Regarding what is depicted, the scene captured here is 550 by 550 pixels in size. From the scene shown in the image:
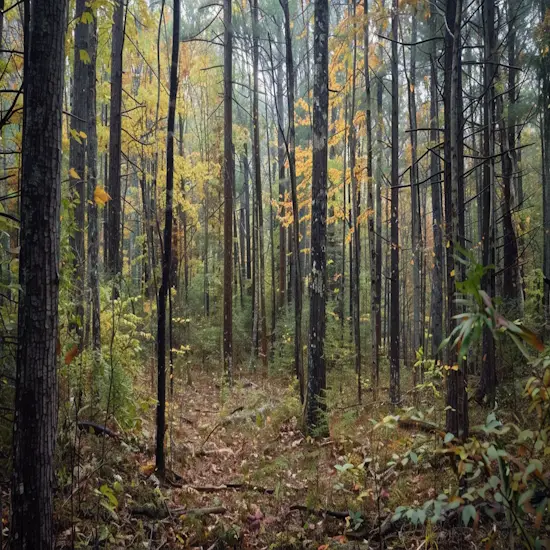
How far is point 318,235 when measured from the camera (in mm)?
7363

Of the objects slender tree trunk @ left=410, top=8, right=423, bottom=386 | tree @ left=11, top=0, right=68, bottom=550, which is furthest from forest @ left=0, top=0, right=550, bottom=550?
slender tree trunk @ left=410, top=8, right=423, bottom=386

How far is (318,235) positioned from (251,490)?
13.7 ft

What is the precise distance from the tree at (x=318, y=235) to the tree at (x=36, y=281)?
5042mm

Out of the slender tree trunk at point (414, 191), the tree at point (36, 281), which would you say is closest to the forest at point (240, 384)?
the tree at point (36, 281)

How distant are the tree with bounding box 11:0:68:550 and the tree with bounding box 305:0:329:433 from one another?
16.5 feet

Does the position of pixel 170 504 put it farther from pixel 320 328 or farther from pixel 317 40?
pixel 317 40

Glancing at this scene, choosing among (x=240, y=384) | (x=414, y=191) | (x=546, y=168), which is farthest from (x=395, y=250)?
(x=546, y=168)

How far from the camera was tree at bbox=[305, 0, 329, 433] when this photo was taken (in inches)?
287

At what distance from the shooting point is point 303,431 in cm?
741

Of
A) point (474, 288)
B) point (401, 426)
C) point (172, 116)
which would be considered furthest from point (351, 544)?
point (172, 116)

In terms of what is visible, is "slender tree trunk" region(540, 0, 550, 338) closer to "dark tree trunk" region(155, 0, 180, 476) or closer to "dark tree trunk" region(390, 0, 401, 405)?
"dark tree trunk" region(390, 0, 401, 405)

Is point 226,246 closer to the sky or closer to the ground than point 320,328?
closer to the sky

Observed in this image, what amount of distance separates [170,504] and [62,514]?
131 centimetres

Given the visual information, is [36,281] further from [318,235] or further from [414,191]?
[414,191]
